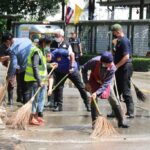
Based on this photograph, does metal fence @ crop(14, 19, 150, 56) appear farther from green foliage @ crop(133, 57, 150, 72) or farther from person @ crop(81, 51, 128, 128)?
person @ crop(81, 51, 128, 128)

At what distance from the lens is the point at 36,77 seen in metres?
10.1

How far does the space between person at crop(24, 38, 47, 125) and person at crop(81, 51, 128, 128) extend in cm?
82

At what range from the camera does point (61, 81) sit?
39.6ft

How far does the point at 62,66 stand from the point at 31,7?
932 inches

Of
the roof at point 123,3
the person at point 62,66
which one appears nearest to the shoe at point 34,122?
the person at point 62,66

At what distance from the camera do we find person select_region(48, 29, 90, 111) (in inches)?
468

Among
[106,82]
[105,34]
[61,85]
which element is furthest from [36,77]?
[105,34]

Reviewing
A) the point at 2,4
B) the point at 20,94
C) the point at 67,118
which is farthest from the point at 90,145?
the point at 2,4

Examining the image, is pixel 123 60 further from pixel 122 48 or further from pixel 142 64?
pixel 142 64

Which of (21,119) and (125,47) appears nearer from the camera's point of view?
(21,119)

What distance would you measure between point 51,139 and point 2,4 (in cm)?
2523

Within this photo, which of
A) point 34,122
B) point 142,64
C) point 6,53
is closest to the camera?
point 34,122

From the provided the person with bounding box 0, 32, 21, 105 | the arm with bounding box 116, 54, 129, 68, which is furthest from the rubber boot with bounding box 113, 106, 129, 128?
the person with bounding box 0, 32, 21, 105

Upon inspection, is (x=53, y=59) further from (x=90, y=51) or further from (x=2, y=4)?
(x=2, y=4)
